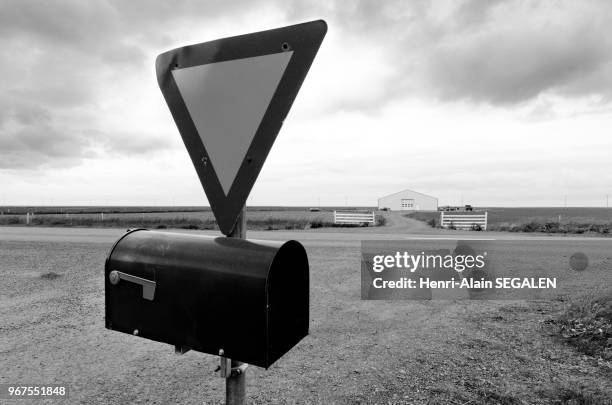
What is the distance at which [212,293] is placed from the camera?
1398 millimetres

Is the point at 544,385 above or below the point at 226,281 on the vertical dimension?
below

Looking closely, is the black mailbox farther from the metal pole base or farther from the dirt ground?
the dirt ground

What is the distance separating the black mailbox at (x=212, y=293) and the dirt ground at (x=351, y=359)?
1650 millimetres

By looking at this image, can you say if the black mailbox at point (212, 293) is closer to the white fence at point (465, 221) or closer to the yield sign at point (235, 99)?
the yield sign at point (235, 99)

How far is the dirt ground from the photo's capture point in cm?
292

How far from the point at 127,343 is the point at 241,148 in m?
3.58

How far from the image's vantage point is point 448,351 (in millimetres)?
3732

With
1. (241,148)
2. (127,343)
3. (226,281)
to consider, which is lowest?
(127,343)

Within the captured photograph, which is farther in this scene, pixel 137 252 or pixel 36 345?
pixel 36 345

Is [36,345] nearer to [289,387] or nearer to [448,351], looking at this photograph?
[289,387]

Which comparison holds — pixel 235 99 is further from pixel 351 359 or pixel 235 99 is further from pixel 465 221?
pixel 465 221

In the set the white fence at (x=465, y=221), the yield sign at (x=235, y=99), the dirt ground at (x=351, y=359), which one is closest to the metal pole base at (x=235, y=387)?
the yield sign at (x=235, y=99)

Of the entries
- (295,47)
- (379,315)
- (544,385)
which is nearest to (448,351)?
(544,385)

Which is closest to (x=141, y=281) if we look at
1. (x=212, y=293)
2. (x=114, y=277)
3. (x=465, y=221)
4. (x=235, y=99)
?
(x=114, y=277)
